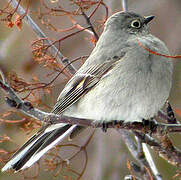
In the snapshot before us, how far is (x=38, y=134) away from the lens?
411cm

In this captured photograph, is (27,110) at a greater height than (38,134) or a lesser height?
greater

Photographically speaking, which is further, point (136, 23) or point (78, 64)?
point (78, 64)

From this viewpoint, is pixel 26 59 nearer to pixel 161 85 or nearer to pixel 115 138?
pixel 115 138

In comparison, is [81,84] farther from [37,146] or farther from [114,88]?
[37,146]

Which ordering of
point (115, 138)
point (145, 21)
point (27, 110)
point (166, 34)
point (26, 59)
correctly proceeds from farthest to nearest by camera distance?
point (166, 34) < point (115, 138) < point (26, 59) < point (145, 21) < point (27, 110)

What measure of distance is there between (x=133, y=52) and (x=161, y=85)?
0.45 metres

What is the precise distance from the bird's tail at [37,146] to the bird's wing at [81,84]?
1.01 ft

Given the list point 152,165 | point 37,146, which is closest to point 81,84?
point 37,146

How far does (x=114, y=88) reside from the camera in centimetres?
416

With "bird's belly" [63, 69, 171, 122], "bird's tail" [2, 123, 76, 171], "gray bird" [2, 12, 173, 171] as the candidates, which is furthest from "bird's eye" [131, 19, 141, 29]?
"bird's tail" [2, 123, 76, 171]

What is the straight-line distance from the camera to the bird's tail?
399cm

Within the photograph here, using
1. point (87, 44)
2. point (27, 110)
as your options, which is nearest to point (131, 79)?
point (27, 110)

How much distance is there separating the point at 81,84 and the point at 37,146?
79 cm

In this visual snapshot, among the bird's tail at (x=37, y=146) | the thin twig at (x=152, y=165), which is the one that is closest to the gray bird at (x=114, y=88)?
the bird's tail at (x=37, y=146)
